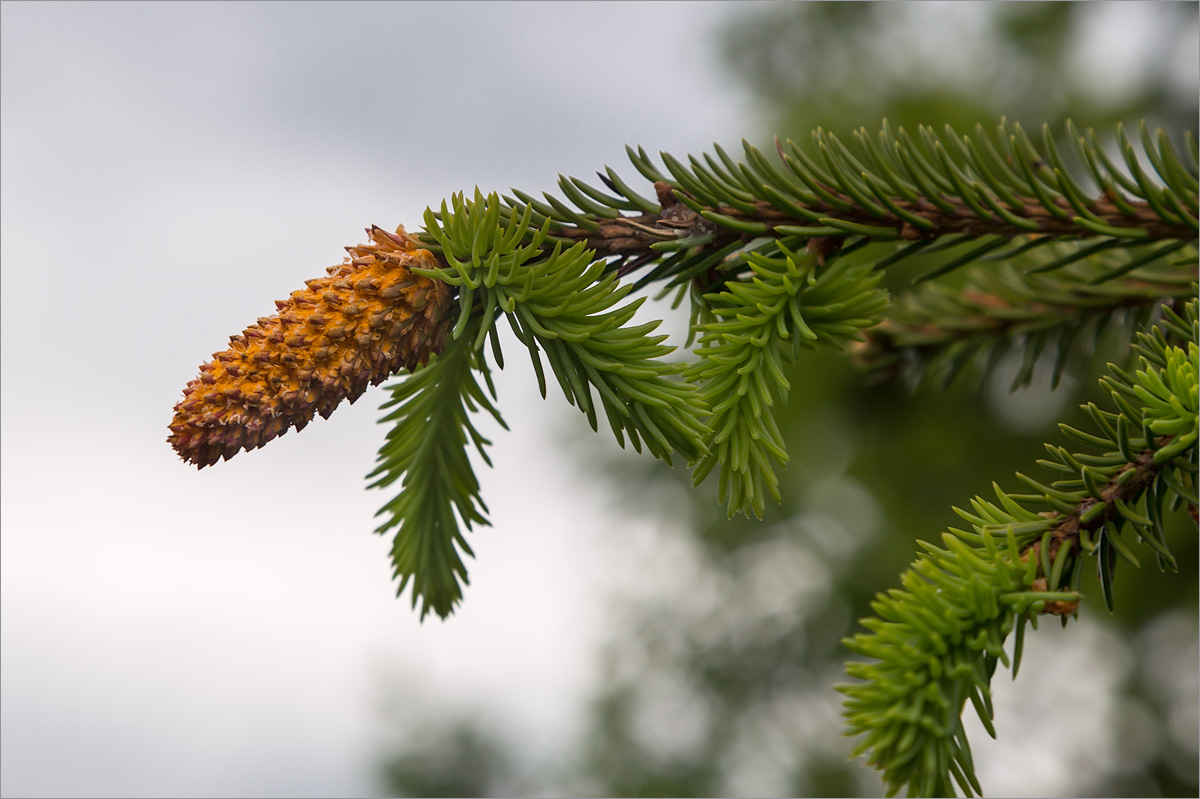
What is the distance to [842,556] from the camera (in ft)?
12.3

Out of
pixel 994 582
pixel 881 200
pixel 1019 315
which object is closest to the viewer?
pixel 994 582

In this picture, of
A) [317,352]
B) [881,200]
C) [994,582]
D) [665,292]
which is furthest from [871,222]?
[317,352]

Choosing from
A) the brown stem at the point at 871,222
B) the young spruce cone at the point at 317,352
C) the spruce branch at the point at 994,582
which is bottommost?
the spruce branch at the point at 994,582

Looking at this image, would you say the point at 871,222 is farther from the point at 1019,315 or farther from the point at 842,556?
the point at 842,556

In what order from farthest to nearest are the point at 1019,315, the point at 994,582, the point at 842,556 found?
the point at 842,556
the point at 1019,315
the point at 994,582

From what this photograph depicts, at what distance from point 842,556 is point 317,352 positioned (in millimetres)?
3594

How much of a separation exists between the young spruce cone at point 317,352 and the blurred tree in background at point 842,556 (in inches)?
114

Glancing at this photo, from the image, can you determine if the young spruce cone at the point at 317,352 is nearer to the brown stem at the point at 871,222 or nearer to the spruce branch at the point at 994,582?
the brown stem at the point at 871,222

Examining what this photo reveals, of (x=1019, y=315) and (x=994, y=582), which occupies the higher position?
(x=1019, y=315)

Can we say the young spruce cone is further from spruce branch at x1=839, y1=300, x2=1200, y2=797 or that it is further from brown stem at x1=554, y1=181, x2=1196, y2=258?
spruce branch at x1=839, y1=300, x2=1200, y2=797

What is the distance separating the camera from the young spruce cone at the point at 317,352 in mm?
437

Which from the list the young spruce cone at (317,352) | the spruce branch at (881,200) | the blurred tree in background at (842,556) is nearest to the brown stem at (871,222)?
the spruce branch at (881,200)

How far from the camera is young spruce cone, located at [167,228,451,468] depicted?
437 mm

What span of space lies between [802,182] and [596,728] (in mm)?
3972
